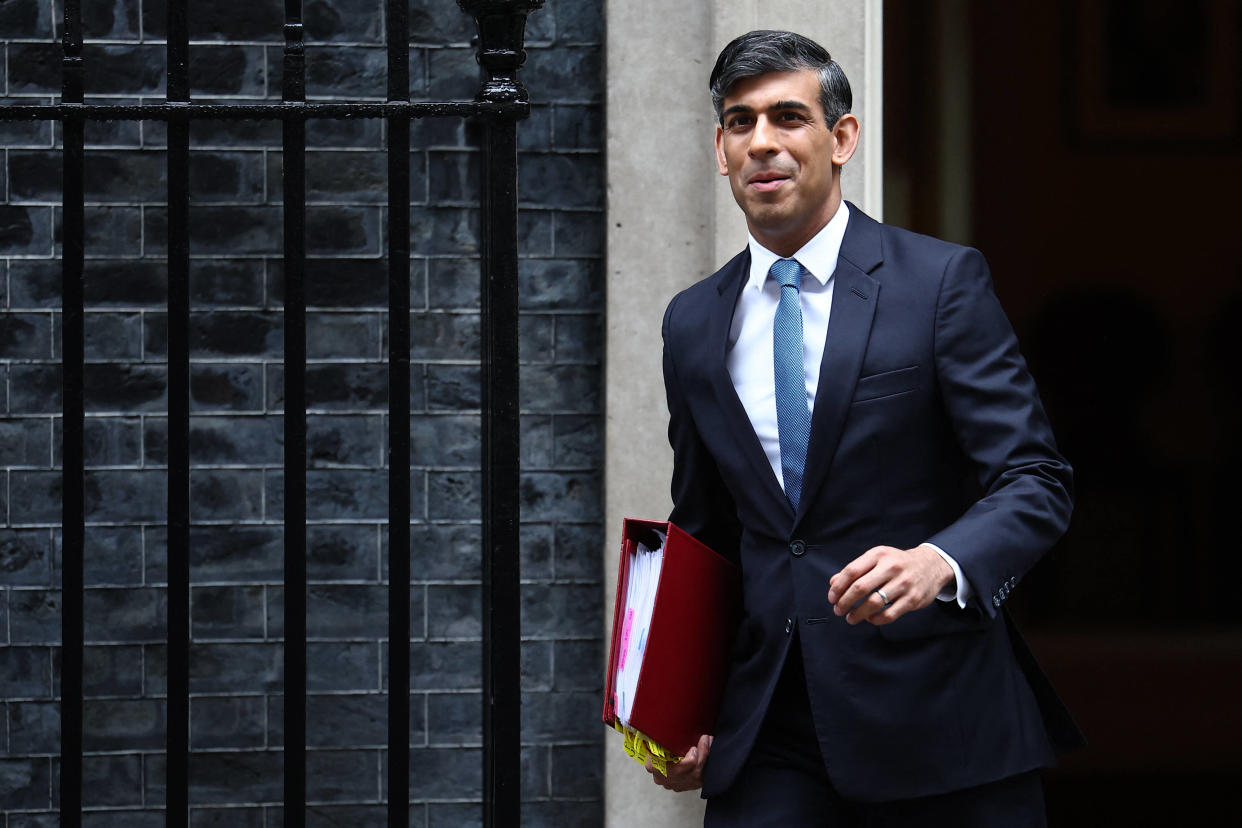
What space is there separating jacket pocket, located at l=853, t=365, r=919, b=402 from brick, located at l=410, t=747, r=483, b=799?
82.6 inches

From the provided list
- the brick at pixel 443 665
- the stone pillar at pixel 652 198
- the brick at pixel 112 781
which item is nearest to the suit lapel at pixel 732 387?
the stone pillar at pixel 652 198

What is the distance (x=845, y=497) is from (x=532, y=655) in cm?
182

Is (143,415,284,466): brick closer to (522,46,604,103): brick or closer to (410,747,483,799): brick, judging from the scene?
(410,747,483,799): brick

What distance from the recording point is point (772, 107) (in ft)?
8.79

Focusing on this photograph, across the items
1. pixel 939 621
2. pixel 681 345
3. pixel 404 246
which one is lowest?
pixel 939 621

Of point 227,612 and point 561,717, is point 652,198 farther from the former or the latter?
point 227,612

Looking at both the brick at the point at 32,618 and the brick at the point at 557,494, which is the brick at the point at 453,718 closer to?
the brick at the point at 557,494

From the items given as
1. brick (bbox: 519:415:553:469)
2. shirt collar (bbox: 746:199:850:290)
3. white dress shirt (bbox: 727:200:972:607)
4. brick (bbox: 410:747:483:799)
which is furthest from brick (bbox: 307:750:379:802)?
shirt collar (bbox: 746:199:850:290)

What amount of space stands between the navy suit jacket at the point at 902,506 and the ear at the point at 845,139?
0.19 m

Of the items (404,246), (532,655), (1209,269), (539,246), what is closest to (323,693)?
(532,655)

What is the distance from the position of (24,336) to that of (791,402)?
8.01 feet

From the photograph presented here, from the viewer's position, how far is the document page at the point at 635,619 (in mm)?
2648

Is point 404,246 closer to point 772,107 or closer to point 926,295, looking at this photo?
point 772,107

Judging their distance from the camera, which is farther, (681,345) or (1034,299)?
(1034,299)
